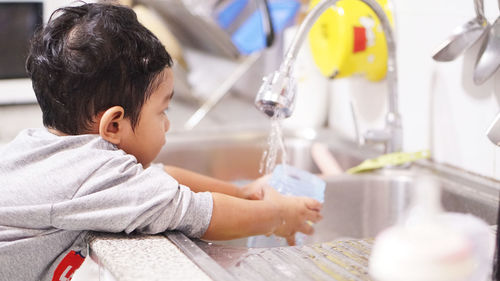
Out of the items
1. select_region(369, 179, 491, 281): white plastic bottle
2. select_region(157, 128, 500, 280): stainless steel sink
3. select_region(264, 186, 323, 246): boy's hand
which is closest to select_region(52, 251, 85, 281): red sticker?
select_region(157, 128, 500, 280): stainless steel sink

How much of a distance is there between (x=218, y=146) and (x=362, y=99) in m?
0.33

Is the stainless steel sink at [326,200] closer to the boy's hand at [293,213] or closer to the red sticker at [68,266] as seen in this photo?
the boy's hand at [293,213]

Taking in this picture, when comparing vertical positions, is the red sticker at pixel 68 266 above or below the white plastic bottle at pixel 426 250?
below

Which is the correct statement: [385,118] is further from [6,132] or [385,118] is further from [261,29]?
[6,132]

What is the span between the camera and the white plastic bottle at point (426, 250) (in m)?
0.45

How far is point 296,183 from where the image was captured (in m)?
1.16

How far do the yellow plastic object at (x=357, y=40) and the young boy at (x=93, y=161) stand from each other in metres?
0.51

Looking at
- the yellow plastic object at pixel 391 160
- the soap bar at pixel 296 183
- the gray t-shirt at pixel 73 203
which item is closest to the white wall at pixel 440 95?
the yellow plastic object at pixel 391 160

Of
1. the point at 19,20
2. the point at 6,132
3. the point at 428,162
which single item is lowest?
the point at 6,132

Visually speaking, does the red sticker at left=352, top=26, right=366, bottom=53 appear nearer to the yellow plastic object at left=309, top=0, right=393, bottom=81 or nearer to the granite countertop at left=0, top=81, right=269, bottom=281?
the yellow plastic object at left=309, top=0, right=393, bottom=81

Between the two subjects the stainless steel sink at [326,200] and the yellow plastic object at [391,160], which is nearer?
Answer: the stainless steel sink at [326,200]

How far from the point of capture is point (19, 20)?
1.63 metres

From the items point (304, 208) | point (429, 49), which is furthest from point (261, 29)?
point (304, 208)

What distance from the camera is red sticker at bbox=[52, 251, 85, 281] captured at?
0.86m
